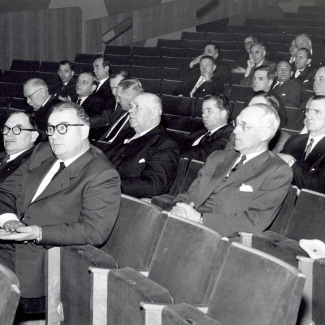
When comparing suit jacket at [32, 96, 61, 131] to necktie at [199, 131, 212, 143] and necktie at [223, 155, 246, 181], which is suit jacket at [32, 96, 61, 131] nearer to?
necktie at [199, 131, 212, 143]

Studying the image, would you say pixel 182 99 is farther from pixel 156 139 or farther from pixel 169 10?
pixel 169 10

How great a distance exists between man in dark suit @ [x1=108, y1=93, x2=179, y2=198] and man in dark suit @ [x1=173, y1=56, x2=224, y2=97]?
7.68 feet

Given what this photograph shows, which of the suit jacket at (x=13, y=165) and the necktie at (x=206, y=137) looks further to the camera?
the necktie at (x=206, y=137)

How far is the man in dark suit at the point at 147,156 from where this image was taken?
310cm

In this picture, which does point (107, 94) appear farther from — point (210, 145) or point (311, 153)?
point (311, 153)

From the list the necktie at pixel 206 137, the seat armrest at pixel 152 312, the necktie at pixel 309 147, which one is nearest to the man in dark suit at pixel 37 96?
the necktie at pixel 206 137

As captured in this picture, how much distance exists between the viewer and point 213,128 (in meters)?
3.82

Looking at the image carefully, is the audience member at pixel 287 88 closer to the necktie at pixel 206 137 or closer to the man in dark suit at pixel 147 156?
the necktie at pixel 206 137

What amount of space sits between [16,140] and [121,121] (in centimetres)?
142

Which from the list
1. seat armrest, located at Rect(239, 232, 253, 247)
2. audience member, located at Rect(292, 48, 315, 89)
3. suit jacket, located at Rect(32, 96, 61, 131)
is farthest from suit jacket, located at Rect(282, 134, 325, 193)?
audience member, located at Rect(292, 48, 315, 89)

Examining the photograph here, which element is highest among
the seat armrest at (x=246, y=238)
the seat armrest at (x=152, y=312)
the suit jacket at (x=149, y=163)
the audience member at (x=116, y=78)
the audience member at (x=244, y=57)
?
the audience member at (x=244, y=57)

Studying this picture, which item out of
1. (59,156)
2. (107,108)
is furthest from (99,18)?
(59,156)

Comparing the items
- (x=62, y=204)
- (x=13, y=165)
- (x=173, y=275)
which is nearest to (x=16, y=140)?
(x=13, y=165)

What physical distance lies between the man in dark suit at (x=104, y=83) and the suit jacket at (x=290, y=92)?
→ 1.51 meters
